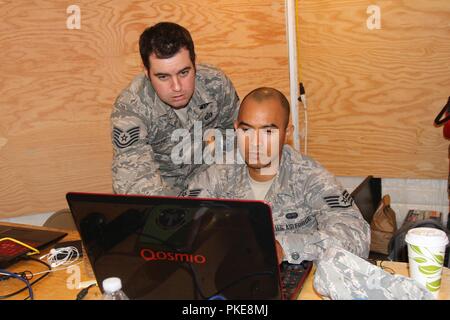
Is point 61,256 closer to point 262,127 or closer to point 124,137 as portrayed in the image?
point 124,137

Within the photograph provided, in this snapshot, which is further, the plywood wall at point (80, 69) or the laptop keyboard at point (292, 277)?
the plywood wall at point (80, 69)

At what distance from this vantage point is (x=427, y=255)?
107 centimetres

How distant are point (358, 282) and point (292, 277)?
7.6 inches

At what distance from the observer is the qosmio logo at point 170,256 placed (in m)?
0.98

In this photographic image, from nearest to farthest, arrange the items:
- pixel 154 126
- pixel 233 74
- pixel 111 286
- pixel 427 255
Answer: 1. pixel 111 286
2. pixel 427 255
3. pixel 154 126
4. pixel 233 74

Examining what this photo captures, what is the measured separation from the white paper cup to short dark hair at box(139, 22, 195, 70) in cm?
98

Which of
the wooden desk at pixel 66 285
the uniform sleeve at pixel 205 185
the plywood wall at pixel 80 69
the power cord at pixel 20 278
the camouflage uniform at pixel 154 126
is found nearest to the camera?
the wooden desk at pixel 66 285

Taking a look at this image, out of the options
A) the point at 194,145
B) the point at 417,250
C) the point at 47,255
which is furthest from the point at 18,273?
the point at 417,250

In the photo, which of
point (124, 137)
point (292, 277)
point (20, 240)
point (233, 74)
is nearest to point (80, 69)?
point (233, 74)

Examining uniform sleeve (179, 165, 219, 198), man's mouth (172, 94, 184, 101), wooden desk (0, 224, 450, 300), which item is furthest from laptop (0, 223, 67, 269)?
man's mouth (172, 94, 184, 101)

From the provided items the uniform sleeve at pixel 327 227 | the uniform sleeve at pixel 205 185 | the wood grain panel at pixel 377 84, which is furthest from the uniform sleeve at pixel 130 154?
the wood grain panel at pixel 377 84

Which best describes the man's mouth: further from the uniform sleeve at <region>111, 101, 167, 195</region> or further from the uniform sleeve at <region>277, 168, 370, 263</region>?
the uniform sleeve at <region>277, 168, 370, 263</region>

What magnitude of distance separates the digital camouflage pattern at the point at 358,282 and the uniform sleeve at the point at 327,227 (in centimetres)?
13

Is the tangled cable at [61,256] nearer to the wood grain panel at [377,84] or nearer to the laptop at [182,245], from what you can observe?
the laptop at [182,245]
